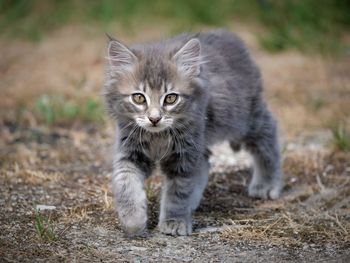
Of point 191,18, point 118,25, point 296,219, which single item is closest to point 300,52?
point 191,18

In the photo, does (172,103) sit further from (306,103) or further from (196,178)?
(306,103)

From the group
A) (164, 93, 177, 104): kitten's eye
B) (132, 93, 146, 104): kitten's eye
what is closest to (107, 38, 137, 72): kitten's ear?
(132, 93, 146, 104): kitten's eye

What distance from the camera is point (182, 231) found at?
4.07 meters

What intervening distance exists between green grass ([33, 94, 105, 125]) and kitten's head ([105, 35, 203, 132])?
2382 millimetres

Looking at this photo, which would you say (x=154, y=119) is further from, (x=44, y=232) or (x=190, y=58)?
(x=44, y=232)

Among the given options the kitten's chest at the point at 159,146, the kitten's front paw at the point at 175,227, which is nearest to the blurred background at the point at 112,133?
the kitten's front paw at the point at 175,227

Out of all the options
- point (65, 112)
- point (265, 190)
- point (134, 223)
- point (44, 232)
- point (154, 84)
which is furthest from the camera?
point (65, 112)

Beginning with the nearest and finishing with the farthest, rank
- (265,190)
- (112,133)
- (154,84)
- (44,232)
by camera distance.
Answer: (44,232) → (154,84) → (265,190) → (112,133)

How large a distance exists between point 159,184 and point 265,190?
0.80 metres

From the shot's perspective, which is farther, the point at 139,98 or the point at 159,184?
the point at 159,184

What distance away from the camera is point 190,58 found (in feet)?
13.9

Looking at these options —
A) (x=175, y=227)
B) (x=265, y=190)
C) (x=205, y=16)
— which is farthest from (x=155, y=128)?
(x=205, y=16)

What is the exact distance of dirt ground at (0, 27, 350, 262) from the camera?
376 centimetres

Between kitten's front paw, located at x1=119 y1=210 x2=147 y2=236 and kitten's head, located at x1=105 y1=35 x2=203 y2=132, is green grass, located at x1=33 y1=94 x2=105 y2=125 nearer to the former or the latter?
kitten's head, located at x1=105 y1=35 x2=203 y2=132
